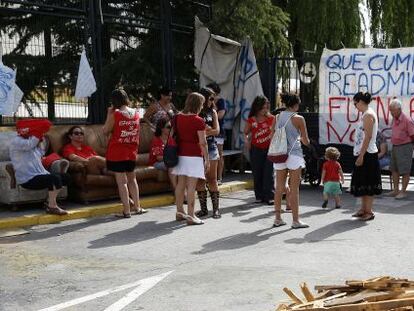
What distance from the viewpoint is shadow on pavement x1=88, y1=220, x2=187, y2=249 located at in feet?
24.7

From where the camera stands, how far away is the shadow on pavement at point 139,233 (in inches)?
297

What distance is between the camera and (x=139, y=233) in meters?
8.05

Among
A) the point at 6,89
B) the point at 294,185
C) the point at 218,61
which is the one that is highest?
the point at 218,61

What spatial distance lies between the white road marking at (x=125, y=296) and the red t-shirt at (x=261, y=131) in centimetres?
419

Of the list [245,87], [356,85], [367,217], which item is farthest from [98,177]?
[356,85]

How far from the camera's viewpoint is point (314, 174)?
464 inches

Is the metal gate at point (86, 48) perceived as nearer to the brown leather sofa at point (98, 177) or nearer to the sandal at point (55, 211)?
the brown leather sofa at point (98, 177)

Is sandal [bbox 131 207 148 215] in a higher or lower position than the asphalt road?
higher

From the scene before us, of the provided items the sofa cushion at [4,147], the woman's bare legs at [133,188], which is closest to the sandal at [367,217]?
the woman's bare legs at [133,188]

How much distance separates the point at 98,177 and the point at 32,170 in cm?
115

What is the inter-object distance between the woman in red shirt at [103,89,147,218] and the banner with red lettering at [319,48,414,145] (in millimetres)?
4673

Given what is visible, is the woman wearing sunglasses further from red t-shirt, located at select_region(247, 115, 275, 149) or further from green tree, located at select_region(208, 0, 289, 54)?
green tree, located at select_region(208, 0, 289, 54)

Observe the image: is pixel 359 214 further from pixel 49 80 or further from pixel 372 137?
pixel 49 80

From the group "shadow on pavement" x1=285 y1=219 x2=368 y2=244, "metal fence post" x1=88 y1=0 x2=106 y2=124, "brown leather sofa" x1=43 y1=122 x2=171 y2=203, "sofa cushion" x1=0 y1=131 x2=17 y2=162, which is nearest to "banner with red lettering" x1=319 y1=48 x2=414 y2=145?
"shadow on pavement" x1=285 y1=219 x2=368 y2=244
